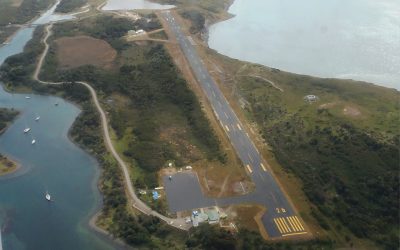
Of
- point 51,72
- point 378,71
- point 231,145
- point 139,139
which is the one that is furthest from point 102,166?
point 378,71

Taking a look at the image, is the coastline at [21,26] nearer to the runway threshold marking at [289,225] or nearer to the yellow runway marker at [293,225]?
the runway threshold marking at [289,225]

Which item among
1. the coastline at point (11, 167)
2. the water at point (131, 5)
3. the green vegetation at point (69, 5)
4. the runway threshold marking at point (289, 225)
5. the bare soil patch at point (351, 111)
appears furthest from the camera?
the green vegetation at point (69, 5)

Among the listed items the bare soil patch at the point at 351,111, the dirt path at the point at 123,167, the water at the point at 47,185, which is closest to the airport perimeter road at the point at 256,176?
the dirt path at the point at 123,167

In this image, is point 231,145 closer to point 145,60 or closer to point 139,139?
point 139,139

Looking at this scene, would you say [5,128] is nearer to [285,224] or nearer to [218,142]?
[218,142]

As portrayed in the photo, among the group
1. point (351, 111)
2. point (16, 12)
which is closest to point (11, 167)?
point (351, 111)

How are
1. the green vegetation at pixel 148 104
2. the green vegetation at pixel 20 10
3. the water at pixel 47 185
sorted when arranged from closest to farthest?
the water at pixel 47 185
the green vegetation at pixel 148 104
the green vegetation at pixel 20 10
